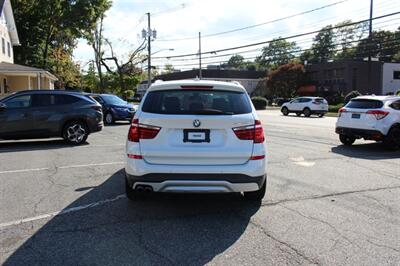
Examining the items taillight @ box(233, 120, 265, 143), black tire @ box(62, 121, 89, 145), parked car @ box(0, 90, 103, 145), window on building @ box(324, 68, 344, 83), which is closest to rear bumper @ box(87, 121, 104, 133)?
parked car @ box(0, 90, 103, 145)

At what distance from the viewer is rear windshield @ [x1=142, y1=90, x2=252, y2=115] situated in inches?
227

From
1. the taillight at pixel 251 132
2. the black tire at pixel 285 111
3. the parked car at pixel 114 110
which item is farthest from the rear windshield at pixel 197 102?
the black tire at pixel 285 111

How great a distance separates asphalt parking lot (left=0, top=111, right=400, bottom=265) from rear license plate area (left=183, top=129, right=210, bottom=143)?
1021 mm

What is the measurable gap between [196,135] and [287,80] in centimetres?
6371

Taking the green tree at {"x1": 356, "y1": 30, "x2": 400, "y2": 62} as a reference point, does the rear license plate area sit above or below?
below

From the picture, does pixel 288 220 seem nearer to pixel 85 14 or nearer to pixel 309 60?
pixel 85 14

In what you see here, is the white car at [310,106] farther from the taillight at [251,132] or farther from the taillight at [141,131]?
the taillight at [141,131]

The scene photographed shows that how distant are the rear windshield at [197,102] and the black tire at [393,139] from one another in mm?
8200

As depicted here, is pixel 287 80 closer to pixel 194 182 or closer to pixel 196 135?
pixel 196 135

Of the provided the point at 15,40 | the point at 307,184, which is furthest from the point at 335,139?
the point at 15,40

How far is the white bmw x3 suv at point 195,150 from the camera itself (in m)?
5.55

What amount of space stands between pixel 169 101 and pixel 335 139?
11240mm

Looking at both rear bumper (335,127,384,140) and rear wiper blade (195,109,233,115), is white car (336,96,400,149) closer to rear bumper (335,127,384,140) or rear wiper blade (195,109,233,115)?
rear bumper (335,127,384,140)

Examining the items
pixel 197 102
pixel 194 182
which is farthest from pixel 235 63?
pixel 194 182
